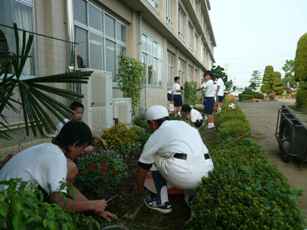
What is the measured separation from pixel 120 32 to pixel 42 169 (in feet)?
29.6

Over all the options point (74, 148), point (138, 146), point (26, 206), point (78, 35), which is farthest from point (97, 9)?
point (26, 206)

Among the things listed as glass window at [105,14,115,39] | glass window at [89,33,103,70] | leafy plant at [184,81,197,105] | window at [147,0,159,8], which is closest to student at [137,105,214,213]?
glass window at [89,33,103,70]

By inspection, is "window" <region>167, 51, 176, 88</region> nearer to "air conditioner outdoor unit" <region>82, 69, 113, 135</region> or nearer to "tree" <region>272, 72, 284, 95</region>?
"air conditioner outdoor unit" <region>82, 69, 113, 135</region>

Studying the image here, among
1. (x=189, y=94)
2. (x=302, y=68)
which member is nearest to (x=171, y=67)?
(x=189, y=94)

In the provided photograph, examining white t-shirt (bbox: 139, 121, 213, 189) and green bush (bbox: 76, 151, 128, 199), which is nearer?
white t-shirt (bbox: 139, 121, 213, 189)

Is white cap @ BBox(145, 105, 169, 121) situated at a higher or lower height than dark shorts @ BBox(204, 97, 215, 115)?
higher

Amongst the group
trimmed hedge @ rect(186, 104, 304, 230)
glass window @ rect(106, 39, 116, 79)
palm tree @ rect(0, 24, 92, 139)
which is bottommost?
trimmed hedge @ rect(186, 104, 304, 230)

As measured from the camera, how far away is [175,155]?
10.8 ft

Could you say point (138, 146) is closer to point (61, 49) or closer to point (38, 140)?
point (38, 140)

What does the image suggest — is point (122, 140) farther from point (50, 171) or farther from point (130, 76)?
point (50, 171)

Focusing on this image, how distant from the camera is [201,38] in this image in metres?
36.6

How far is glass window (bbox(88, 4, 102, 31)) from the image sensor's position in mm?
8008

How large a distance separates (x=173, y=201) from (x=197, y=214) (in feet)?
4.39

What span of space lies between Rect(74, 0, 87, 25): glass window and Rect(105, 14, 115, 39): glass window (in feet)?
5.14
